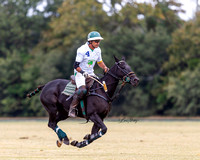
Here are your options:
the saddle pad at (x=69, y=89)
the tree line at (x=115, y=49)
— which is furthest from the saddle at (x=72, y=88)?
the tree line at (x=115, y=49)

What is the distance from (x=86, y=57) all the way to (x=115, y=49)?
30.1 m

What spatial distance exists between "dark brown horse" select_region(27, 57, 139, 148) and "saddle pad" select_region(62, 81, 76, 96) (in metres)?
0.14

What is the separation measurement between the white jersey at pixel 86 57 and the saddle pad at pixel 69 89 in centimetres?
51

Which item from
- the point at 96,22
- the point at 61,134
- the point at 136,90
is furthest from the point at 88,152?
the point at 96,22

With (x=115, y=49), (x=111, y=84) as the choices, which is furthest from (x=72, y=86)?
(x=115, y=49)

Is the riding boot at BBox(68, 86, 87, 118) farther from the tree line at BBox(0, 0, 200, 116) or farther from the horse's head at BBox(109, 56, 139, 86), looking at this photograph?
the tree line at BBox(0, 0, 200, 116)

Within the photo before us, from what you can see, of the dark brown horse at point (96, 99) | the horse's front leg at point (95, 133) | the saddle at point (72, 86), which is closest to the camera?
the horse's front leg at point (95, 133)

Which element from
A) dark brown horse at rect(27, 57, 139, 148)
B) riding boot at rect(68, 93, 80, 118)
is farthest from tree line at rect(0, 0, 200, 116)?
riding boot at rect(68, 93, 80, 118)

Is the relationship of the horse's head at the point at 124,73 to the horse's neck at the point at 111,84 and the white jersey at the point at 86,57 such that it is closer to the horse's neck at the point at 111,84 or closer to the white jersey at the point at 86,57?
the horse's neck at the point at 111,84

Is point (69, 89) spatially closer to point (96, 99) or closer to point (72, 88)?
point (72, 88)

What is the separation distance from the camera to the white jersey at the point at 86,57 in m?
10.1

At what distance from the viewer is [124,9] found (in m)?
42.0

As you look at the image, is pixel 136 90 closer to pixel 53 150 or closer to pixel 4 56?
pixel 4 56

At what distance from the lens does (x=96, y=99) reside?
10086 mm
